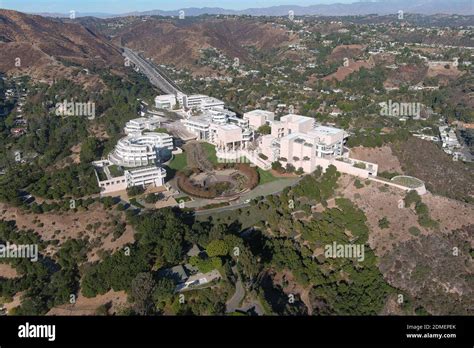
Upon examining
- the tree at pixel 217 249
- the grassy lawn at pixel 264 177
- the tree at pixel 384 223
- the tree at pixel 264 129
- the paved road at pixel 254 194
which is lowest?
the tree at pixel 384 223

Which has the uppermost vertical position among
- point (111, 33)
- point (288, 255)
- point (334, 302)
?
point (111, 33)

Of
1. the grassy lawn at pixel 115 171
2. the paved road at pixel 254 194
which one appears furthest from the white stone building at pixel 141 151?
the paved road at pixel 254 194

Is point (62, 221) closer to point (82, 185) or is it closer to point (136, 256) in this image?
point (82, 185)

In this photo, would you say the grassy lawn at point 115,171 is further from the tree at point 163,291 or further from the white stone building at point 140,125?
the tree at point 163,291

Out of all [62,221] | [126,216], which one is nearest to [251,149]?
[126,216]

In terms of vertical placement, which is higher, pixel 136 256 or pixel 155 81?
pixel 155 81
